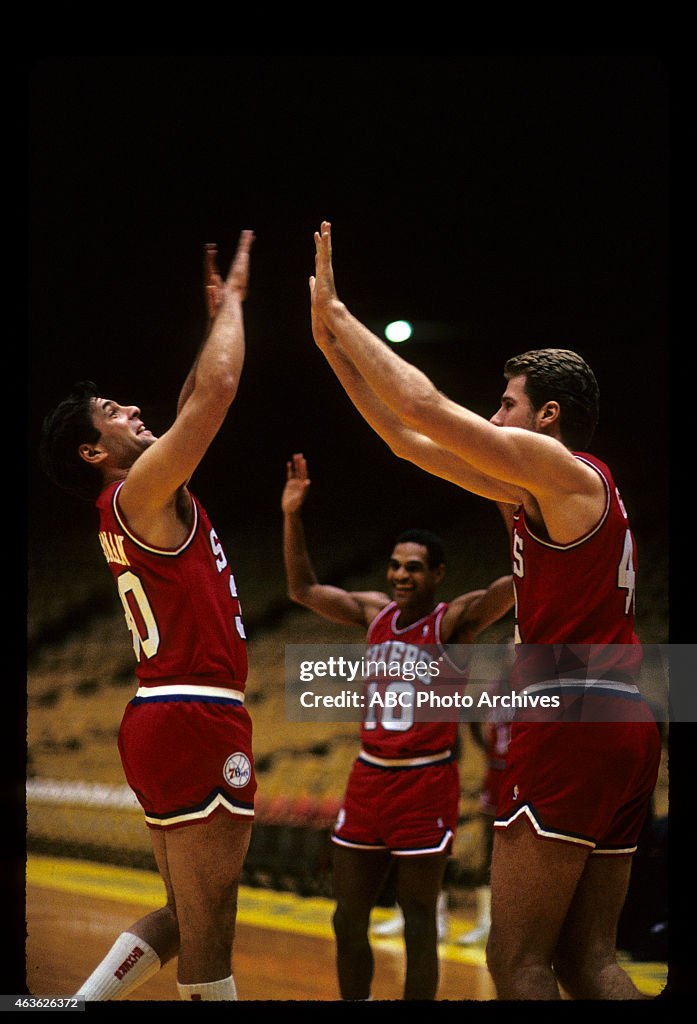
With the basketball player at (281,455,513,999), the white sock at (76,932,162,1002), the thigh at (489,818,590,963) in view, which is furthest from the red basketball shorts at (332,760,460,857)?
the thigh at (489,818,590,963)

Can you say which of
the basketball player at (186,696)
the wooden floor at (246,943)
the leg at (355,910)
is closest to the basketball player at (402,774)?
the leg at (355,910)

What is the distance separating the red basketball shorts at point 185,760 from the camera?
3354 millimetres

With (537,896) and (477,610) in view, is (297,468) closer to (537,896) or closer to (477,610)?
(477,610)

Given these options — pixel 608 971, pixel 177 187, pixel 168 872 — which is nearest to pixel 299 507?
pixel 177 187

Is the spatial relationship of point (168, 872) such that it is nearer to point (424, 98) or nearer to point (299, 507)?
point (299, 507)

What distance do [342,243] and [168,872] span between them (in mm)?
2225

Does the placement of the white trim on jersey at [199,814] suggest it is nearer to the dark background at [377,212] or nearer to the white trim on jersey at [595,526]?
the dark background at [377,212]

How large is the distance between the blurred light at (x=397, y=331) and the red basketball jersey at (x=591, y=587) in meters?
1.10

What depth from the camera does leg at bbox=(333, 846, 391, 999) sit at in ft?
13.8

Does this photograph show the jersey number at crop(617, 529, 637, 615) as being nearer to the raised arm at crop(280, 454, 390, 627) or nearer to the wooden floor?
the wooden floor

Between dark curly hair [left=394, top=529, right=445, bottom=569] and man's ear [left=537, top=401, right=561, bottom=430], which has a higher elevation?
man's ear [left=537, top=401, right=561, bottom=430]

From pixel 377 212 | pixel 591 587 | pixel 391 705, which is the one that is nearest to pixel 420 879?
pixel 391 705

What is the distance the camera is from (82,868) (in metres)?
4.62

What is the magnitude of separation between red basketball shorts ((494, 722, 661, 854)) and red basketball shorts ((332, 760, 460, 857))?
1282 millimetres
